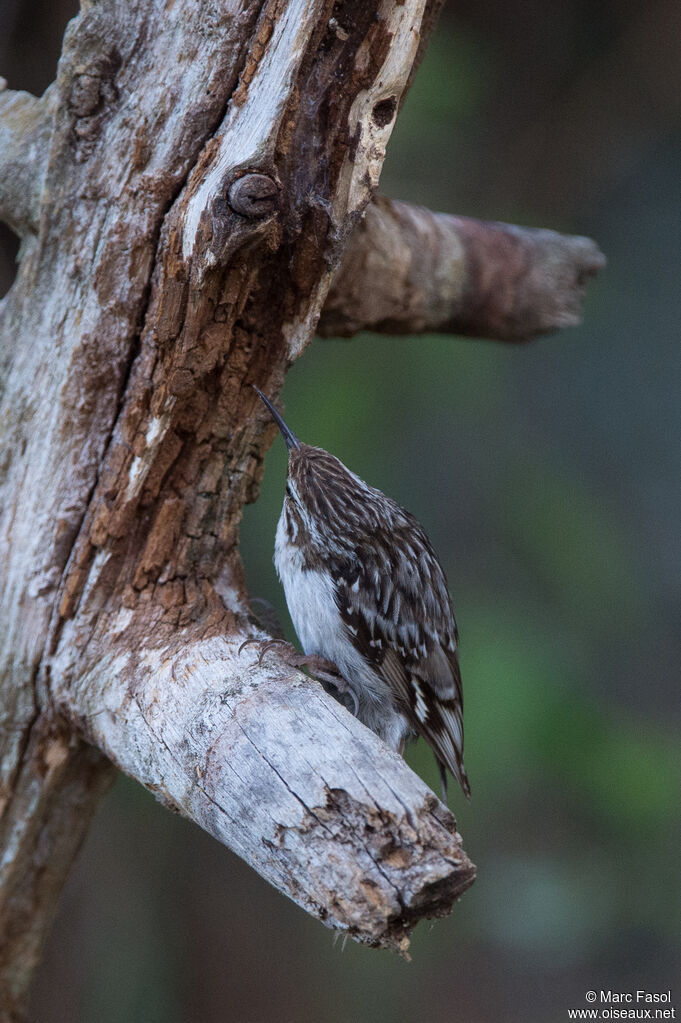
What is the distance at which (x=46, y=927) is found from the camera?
2266 millimetres

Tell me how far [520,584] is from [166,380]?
7.31ft

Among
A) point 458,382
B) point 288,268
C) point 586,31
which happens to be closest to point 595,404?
point 458,382

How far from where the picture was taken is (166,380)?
1.80 meters

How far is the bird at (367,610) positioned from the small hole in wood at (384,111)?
2.35 ft

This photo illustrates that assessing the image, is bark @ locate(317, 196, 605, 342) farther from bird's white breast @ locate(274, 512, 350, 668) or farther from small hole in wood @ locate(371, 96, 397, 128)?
bird's white breast @ locate(274, 512, 350, 668)

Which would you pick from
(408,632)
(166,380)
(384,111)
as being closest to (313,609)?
(408,632)

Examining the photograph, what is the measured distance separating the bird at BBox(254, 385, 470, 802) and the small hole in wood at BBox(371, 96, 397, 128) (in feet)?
2.35

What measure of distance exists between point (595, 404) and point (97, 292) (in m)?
2.91

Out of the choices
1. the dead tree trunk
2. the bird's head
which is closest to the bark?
the bird's head

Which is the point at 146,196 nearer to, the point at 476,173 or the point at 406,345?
the point at 406,345

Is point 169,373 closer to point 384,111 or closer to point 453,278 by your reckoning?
point 384,111

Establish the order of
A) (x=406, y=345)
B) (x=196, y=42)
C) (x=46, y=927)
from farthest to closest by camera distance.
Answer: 1. (x=406, y=345)
2. (x=46, y=927)
3. (x=196, y=42)

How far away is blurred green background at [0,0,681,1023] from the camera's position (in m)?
3.19

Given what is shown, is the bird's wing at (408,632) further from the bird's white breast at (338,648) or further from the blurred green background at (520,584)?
the blurred green background at (520,584)
